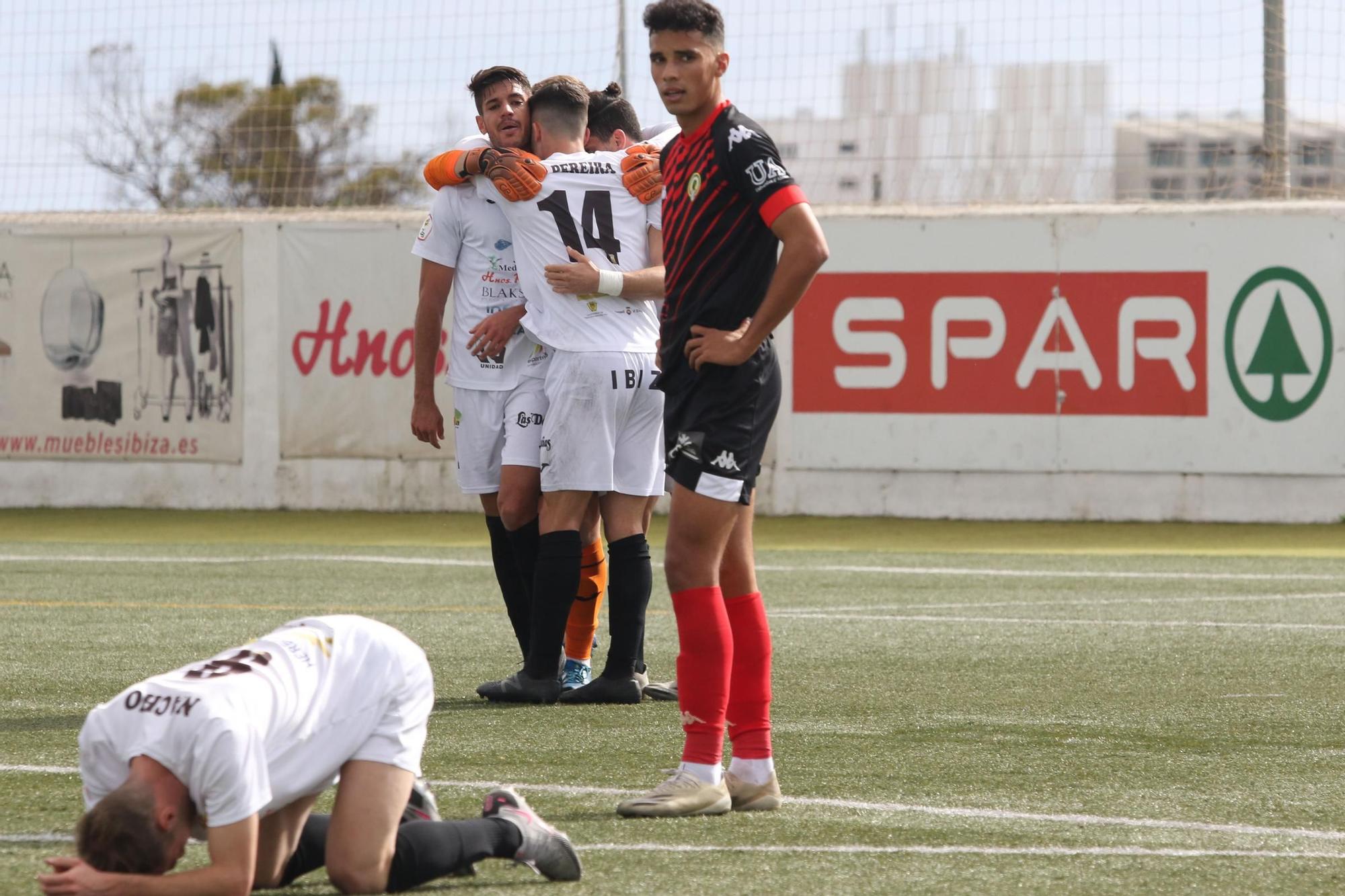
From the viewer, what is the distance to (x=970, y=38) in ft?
51.6

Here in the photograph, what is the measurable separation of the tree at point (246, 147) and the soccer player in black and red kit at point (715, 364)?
42.0 ft

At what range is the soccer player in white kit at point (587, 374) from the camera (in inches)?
232

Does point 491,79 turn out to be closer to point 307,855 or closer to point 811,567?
point 307,855

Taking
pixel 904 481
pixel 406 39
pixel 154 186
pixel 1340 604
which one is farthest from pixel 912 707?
pixel 154 186

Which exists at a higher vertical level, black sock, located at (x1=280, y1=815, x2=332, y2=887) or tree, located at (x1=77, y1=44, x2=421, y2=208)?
tree, located at (x1=77, y1=44, x2=421, y2=208)

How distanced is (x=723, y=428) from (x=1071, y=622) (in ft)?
14.8

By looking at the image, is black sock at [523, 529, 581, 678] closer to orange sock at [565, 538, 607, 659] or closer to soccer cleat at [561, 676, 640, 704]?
soccer cleat at [561, 676, 640, 704]

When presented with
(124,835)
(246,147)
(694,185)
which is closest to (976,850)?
(694,185)

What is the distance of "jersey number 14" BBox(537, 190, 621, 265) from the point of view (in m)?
5.93

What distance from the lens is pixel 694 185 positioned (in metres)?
4.36

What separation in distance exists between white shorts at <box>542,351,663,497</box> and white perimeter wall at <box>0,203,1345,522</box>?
846 centimetres

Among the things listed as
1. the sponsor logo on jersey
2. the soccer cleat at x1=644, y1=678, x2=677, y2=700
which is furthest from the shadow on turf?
the sponsor logo on jersey

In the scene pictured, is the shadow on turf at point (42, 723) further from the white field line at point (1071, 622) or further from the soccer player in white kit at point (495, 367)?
the white field line at point (1071, 622)

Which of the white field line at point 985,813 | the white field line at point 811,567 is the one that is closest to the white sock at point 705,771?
the white field line at point 985,813
